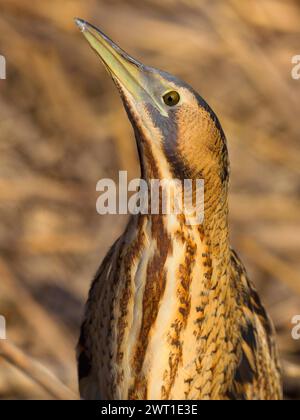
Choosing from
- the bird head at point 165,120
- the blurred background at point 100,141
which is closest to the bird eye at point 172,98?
the bird head at point 165,120

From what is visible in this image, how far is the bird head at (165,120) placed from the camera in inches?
43.0

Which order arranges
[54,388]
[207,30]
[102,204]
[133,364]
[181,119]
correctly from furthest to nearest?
1. [102,204]
2. [207,30]
3. [54,388]
4. [133,364]
5. [181,119]

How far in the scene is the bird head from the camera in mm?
1093

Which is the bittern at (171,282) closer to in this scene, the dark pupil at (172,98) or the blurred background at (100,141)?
the dark pupil at (172,98)

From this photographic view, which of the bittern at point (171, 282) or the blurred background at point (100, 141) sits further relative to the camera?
the blurred background at point (100, 141)

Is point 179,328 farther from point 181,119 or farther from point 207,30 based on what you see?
point 207,30

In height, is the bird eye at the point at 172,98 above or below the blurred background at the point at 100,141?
below

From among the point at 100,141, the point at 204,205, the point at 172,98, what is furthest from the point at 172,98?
the point at 100,141

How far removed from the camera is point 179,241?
44.8 inches

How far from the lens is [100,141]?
7.09 feet

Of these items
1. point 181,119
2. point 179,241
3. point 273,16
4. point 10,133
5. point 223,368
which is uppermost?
point 273,16

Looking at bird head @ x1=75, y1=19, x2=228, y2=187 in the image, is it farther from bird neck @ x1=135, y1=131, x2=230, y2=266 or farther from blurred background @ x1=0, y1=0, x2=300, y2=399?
blurred background @ x1=0, y1=0, x2=300, y2=399

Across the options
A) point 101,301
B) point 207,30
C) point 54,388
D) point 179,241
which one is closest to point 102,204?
point 207,30

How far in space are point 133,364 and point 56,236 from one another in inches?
30.6
